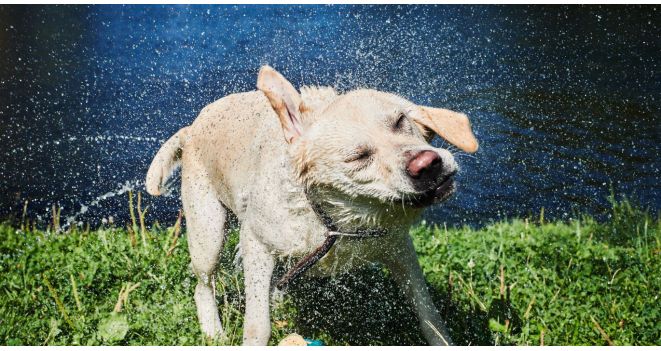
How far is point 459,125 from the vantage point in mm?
3510

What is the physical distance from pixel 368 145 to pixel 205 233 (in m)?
1.62

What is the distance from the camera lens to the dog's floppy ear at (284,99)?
3258 millimetres

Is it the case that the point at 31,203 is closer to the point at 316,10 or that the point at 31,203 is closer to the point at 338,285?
the point at 338,285

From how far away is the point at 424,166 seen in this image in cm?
296

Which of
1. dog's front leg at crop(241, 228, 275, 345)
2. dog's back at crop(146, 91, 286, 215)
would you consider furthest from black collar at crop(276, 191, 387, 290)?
dog's back at crop(146, 91, 286, 215)

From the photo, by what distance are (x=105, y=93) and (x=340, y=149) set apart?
6935mm

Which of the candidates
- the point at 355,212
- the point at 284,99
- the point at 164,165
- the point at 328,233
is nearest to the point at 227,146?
the point at 164,165

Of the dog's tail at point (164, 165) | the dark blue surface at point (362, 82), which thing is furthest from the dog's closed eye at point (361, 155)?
the dark blue surface at point (362, 82)

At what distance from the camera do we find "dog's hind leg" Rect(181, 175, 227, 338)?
4.34 metres

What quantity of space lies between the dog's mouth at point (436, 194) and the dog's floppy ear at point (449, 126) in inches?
14.8

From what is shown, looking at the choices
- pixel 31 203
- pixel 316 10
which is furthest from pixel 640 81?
pixel 31 203

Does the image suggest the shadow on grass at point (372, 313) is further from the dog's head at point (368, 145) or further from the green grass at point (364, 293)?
the dog's head at point (368, 145)

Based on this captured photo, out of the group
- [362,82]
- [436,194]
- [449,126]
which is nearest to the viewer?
[436,194]

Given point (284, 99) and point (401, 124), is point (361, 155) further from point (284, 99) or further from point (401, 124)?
point (284, 99)
